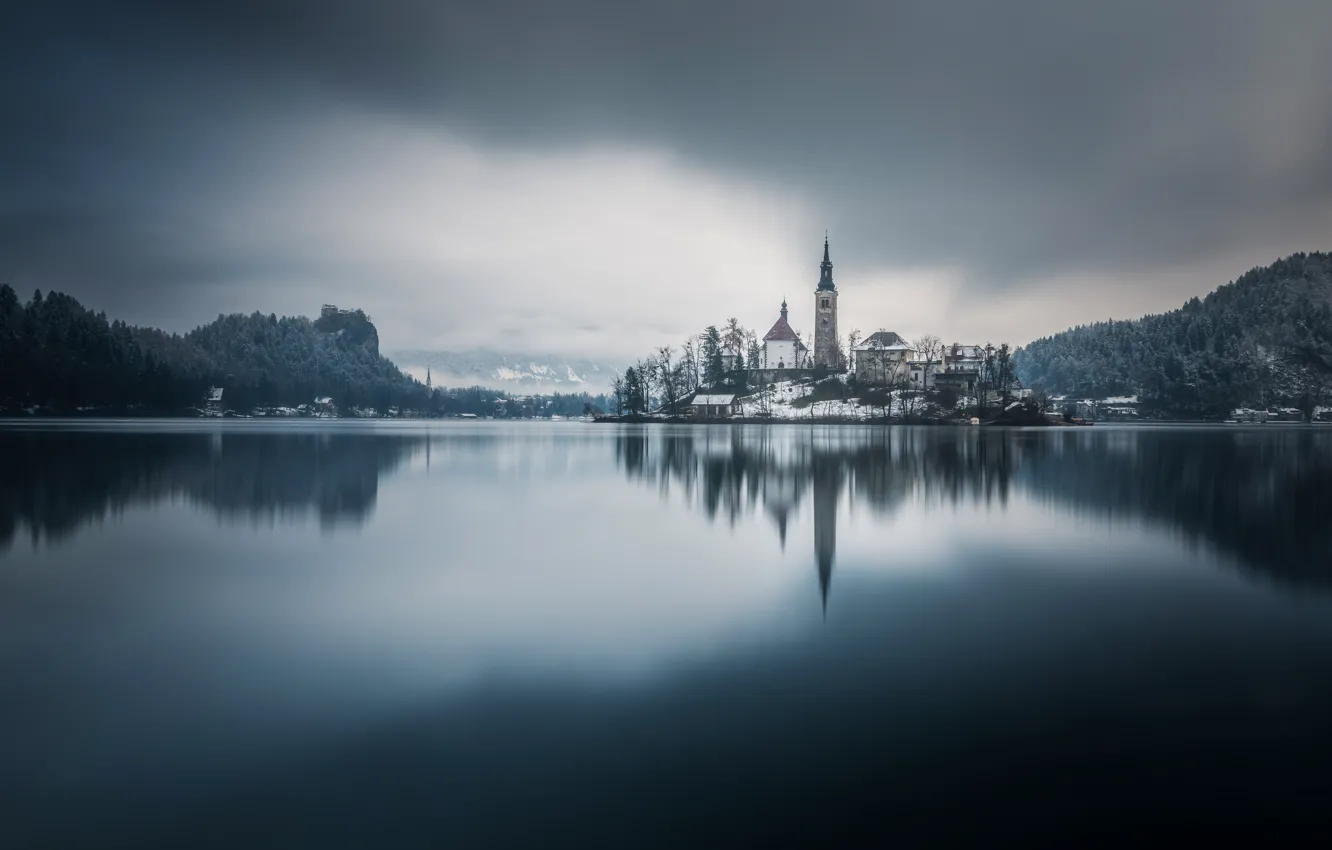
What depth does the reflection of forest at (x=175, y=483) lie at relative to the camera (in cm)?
2044

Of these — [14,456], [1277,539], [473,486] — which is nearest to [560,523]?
[473,486]

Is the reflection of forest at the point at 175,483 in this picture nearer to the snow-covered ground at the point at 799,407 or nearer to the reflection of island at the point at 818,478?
the reflection of island at the point at 818,478

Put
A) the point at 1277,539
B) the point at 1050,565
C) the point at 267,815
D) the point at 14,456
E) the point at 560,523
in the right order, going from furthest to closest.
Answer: the point at 14,456 < the point at 560,523 < the point at 1277,539 < the point at 1050,565 < the point at 267,815

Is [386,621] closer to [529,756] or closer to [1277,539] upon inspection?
[529,756]

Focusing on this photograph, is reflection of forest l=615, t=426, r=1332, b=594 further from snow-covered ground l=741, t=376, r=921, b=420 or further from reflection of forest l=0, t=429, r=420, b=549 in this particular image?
snow-covered ground l=741, t=376, r=921, b=420

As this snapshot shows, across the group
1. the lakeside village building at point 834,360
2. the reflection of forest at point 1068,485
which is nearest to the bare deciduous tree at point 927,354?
the lakeside village building at point 834,360

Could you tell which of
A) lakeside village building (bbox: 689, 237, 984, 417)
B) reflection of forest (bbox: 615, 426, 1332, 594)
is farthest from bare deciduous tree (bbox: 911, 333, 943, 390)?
reflection of forest (bbox: 615, 426, 1332, 594)

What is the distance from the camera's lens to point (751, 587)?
41.6 feet

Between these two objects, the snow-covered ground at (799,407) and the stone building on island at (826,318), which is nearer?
the snow-covered ground at (799,407)

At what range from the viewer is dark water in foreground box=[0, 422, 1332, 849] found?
5473 millimetres

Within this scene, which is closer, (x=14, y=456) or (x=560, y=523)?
(x=560, y=523)

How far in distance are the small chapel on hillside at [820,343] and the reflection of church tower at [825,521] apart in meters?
114

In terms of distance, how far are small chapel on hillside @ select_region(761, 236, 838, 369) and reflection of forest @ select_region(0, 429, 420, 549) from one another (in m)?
113

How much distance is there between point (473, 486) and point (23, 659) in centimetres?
2102
